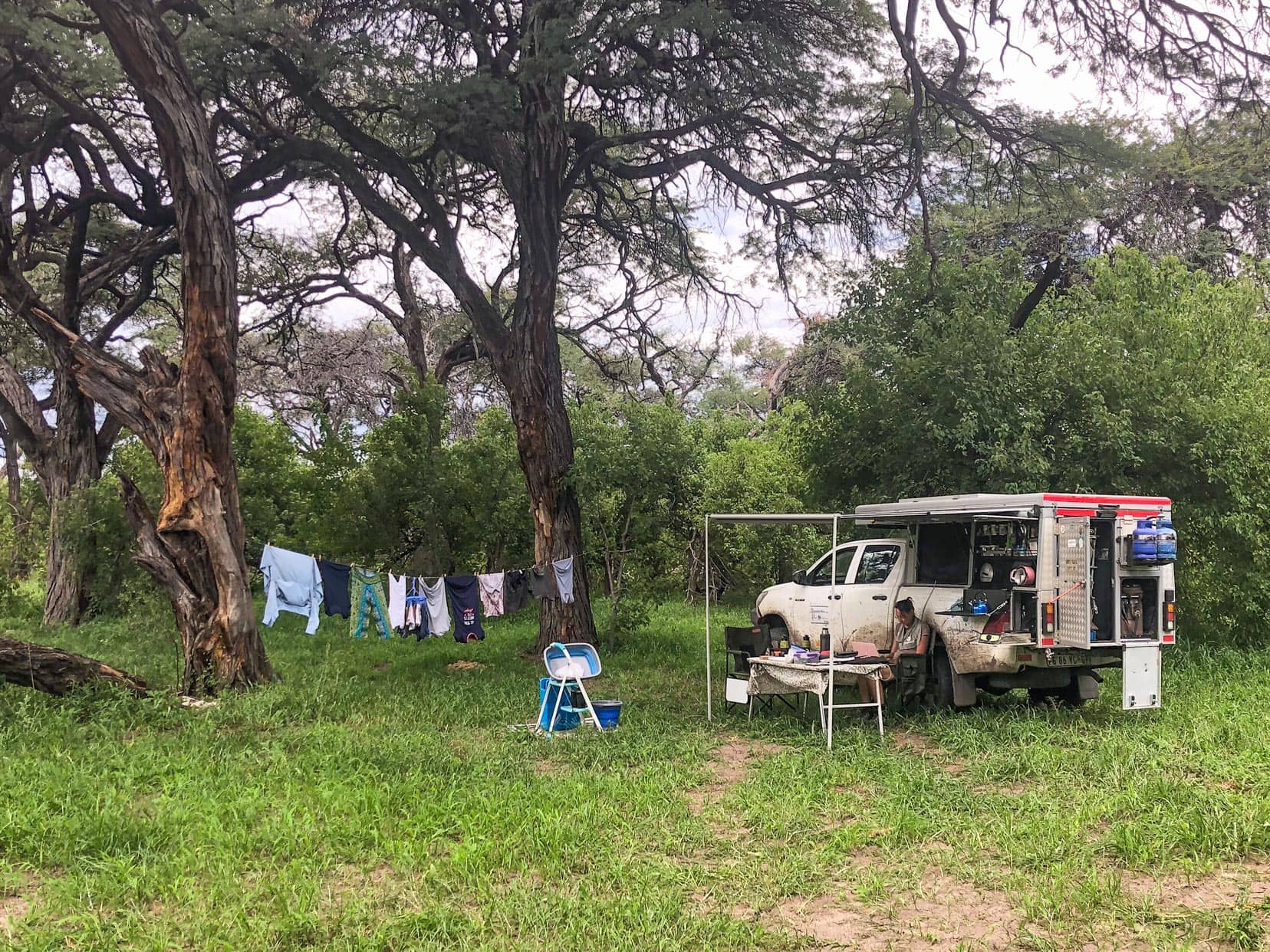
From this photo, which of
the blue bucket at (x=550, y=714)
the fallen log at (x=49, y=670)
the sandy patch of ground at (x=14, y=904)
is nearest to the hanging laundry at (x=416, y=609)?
the fallen log at (x=49, y=670)

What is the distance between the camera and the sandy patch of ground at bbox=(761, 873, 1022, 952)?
4055mm

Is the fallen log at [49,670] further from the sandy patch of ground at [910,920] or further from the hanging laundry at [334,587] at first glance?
the sandy patch of ground at [910,920]

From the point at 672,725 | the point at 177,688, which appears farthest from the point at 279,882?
the point at 177,688

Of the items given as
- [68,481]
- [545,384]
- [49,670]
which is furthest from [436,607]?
[68,481]

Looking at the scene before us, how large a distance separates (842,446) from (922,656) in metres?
3.92

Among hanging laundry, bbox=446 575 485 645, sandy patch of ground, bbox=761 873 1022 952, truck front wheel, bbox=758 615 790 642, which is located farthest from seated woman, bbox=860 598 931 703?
hanging laundry, bbox=446 575 485 645

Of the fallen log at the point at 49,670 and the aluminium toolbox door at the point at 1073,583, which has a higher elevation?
the aluminium toolbox door at the point at 1073,583

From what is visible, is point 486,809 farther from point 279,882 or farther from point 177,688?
point 177,688

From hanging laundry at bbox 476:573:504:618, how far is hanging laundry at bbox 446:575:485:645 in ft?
0.24

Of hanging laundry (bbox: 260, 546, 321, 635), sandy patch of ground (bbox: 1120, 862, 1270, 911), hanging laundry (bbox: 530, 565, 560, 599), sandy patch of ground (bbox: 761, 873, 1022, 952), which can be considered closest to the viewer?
sandy patch of ground (bbox: 761, 873, 1022, 952)

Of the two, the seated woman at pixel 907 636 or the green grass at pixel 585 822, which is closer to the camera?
the green grass at pixel 585 822

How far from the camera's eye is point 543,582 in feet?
39.4

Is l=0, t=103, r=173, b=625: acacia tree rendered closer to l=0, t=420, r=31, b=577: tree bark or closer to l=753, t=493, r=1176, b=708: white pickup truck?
l=0, t=420, r=31, b=577: tree bark

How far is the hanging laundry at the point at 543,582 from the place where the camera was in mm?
11980
